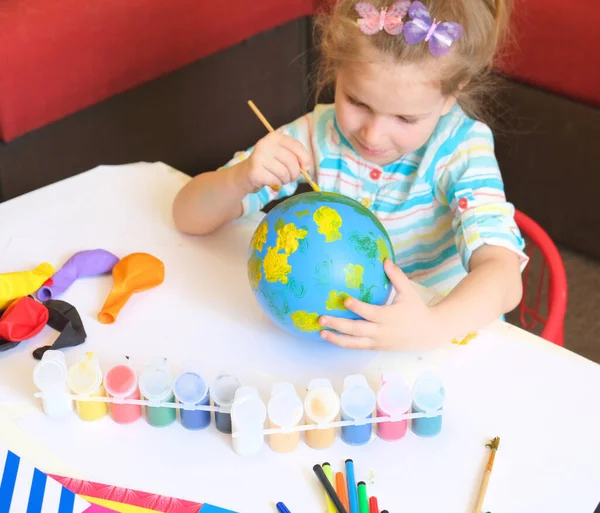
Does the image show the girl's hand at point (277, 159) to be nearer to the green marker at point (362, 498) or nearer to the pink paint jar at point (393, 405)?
the pink paint jar at point (393, 405)

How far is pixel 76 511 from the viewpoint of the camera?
0.78 m

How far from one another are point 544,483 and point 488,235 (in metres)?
0.39

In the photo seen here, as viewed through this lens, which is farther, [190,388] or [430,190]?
Answer: [430,190]

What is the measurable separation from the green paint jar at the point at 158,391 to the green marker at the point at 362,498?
9.1 inches

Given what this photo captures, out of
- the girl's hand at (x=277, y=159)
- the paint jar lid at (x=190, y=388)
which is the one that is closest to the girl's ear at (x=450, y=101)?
the girl's hand at (x=277, y=159)

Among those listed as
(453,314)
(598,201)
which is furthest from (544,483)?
(598,201)

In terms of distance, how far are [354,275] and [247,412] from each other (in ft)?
0.64

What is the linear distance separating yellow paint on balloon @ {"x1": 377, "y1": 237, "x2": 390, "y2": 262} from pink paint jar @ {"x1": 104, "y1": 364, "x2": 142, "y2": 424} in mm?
317

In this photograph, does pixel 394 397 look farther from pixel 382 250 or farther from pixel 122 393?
pixel 122 393

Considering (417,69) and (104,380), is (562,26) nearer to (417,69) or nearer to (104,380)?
(417,69)

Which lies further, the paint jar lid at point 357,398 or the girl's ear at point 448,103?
the girl's ear at point 448,103

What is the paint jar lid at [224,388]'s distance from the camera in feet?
2.87

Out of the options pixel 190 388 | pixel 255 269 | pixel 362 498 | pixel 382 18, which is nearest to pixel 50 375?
pixel 190 388

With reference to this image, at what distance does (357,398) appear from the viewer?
868mm
